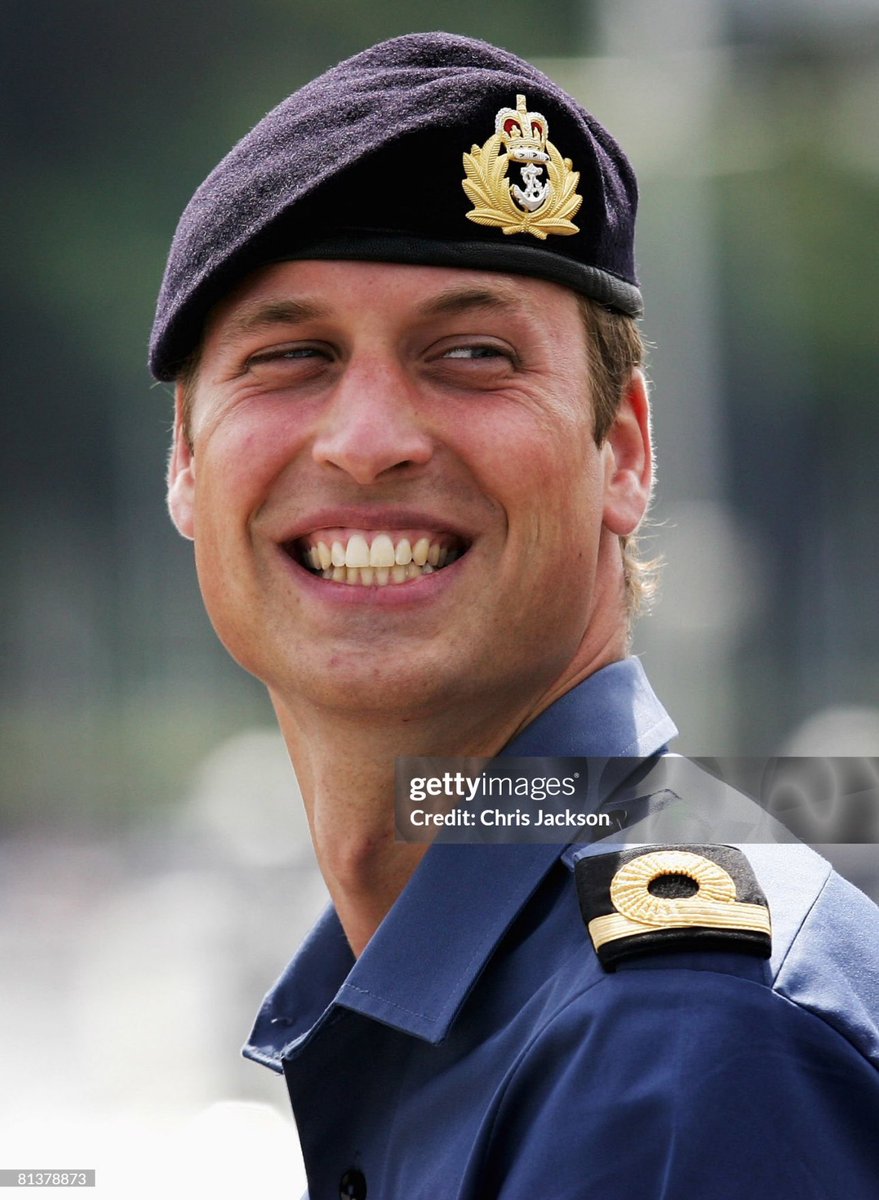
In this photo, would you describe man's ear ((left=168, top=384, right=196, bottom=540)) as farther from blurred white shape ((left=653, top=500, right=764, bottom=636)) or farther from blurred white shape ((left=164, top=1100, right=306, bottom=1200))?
blurred white shape ((left=653, top=500, right=764, bottom=636))

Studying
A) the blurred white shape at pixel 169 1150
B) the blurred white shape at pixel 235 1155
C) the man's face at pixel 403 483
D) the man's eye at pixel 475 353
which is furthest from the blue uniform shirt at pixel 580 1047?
the blurred white shape at pixel 169 1150

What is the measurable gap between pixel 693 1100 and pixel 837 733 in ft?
26.1

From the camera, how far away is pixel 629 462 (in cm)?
174

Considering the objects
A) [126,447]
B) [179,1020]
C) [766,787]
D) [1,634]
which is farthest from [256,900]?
[766,787]

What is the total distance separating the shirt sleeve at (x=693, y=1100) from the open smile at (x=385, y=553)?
537 millimetres

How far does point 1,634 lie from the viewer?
27.9 feet

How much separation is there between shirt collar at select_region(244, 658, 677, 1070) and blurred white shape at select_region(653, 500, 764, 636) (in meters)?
6.24

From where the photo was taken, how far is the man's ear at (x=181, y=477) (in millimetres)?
1812

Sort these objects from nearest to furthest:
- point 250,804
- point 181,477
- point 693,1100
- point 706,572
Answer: point 693,1100
point 181,477
point 250,804
point 706,572

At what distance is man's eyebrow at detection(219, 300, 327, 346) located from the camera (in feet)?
5.00

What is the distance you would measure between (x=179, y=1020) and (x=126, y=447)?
4.08 m

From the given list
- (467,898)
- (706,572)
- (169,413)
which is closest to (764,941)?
(467,898)

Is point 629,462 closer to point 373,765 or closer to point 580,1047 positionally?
point 373,765

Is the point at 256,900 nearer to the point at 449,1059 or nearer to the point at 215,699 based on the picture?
the point at 215,699
